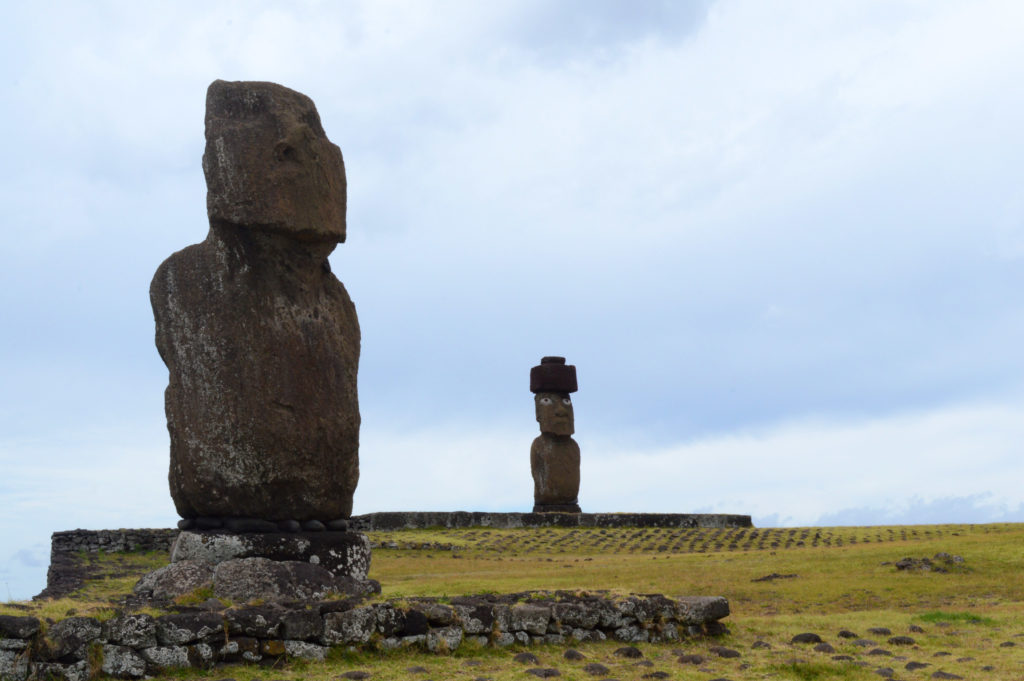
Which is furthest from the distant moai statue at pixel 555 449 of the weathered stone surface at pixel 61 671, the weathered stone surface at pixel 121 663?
the weathered stone surface at pixel 61 671

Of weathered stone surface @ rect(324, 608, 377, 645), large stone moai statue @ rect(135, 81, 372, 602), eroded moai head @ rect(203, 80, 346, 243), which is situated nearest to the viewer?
weathered stone surface @ rect(324, 608, 377, 645)

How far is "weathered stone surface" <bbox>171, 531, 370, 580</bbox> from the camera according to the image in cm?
909

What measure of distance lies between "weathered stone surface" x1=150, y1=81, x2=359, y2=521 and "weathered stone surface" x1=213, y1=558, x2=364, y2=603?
78 cm

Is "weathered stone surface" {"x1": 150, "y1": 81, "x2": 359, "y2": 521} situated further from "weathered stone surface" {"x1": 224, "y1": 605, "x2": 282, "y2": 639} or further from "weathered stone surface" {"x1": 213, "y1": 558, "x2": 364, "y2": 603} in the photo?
"weathered stone surface" {"x1": 224, "y1": 605, "x2": 282, "y2": 639}

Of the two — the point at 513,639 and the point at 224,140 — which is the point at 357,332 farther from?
the point at 513,639

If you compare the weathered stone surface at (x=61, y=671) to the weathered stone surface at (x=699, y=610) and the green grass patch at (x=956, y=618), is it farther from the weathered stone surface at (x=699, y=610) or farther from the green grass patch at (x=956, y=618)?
the green grass patch at (x=956, y=618)

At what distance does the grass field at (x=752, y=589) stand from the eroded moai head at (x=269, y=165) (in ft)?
13.0

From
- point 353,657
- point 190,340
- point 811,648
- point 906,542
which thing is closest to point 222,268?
point 190,340

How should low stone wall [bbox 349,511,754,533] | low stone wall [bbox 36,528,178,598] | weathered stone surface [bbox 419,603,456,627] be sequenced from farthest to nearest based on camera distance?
low stone wall [bbox 349,511,754,533]
low stone wall [bbox 36,528,178,598]
weathered stone surface [bbox 419,603,456,627]

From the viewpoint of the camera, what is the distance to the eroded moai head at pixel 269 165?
9406 millimetres

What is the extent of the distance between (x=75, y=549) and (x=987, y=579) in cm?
2151

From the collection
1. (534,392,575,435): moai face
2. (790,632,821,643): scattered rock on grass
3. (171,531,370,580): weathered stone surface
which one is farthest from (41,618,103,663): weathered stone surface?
(534,392,575,435): moai face

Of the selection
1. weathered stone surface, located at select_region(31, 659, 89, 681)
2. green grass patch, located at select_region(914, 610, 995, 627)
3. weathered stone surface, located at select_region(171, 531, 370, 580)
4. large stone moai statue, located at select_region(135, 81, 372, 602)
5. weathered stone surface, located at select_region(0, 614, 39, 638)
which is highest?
large stone moai statue, located at select_region(135, 81, 372, 602)

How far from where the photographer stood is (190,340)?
9.40 m
